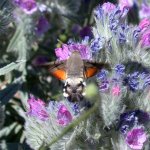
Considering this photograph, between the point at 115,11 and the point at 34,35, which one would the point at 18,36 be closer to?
the point at 34,35

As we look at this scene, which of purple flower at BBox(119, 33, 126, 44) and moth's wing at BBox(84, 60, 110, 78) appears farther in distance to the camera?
purple flower at BBox(119, 33, 126, 44)

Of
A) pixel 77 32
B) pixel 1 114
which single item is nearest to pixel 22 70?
pixel 77 32

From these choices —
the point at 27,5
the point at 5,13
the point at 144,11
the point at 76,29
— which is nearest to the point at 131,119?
the point at 5,13

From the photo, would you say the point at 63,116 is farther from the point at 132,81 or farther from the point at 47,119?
the point at 132,81

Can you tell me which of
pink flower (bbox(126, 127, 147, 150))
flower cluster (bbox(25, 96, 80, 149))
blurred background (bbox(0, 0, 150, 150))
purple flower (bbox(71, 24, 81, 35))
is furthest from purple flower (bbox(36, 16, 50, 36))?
pink flower (bbox(126, 127, 147, 150))

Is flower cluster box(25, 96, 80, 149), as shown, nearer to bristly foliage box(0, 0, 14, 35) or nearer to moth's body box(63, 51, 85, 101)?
moth's body box(63, 51, 85, 101)

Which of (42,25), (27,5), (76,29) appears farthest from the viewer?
(76,29)
